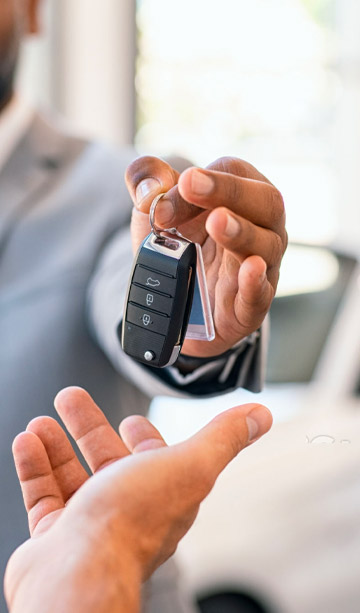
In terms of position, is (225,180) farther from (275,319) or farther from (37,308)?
(37,308)

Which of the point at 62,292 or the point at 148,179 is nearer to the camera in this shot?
the point at 148,179

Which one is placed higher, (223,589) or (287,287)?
(287,287)

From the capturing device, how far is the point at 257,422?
30 centimetres

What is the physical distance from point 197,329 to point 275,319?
0.09 metres

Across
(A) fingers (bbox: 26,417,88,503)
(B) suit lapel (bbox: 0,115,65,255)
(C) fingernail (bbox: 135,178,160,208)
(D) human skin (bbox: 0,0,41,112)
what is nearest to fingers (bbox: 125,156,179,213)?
(C) fingernail (bbox: 135,178,160,208)

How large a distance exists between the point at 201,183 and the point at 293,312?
198mm

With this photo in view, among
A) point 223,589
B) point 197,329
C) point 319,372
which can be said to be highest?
point 197,329

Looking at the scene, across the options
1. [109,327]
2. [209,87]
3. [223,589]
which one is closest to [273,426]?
[109,327]

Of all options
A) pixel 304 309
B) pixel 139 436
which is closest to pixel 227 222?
pixel 139 436

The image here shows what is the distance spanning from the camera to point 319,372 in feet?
1.59

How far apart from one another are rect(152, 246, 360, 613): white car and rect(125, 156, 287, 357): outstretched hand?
6 centimetres

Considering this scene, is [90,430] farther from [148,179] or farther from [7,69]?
[7,69]

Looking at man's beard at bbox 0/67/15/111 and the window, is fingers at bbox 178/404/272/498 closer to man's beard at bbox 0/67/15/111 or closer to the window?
the window

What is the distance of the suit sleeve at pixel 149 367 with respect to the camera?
34 cm
